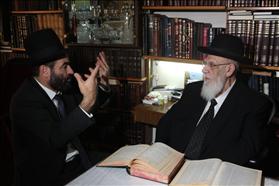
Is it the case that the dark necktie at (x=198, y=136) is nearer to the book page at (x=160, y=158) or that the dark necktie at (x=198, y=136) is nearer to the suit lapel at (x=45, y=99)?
the book page at (x=160, y=158)

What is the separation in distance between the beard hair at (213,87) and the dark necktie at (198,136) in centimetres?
10

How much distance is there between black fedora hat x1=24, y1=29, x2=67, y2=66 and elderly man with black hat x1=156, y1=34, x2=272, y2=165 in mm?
848

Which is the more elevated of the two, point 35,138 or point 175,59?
point 175,59

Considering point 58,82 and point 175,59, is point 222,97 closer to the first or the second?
point 175,59

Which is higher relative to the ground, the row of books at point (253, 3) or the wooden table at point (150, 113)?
the row of books at point (253, 3)

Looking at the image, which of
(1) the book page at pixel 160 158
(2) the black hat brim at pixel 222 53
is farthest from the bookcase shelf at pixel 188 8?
(1) the book page at pixel 160 158

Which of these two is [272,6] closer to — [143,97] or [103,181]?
[143,97]

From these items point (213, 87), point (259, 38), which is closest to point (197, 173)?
point (213, 87)

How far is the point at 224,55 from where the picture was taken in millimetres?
1957

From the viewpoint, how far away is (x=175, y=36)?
277 centimetres

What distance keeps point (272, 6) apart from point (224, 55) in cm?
75

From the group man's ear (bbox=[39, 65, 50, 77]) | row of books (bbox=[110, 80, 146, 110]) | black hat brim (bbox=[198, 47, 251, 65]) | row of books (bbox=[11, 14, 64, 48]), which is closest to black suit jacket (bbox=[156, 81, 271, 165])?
black hat brim (bbox=[198, 47, 251, 65])

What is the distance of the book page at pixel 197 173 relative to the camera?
1.10 meters

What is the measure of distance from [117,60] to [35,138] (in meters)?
1.43
